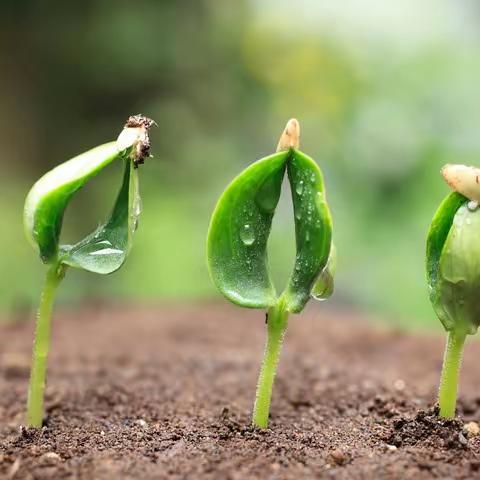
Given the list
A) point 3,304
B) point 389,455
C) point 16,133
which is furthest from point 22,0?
point 389,455

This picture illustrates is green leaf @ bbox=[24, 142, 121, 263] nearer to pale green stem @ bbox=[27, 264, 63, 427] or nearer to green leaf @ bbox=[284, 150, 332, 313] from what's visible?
pale green stem @ bbox=[27, 264, 63, 427]

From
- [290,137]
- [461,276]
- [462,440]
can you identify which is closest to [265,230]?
[290,137]

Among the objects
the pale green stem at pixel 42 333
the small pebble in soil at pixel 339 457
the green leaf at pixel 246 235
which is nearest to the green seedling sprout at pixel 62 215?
the pale green stem at pixel 42 333

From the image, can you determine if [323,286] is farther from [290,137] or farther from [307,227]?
[290,137]

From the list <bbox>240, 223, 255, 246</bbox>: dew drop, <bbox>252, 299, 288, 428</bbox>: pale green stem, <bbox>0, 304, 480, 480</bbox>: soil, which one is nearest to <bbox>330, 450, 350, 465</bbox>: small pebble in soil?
<bbox>0, 304, 480, 480</bbox>: soil

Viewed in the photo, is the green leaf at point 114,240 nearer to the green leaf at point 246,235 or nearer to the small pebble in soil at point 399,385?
the green leaf at point 246,235
